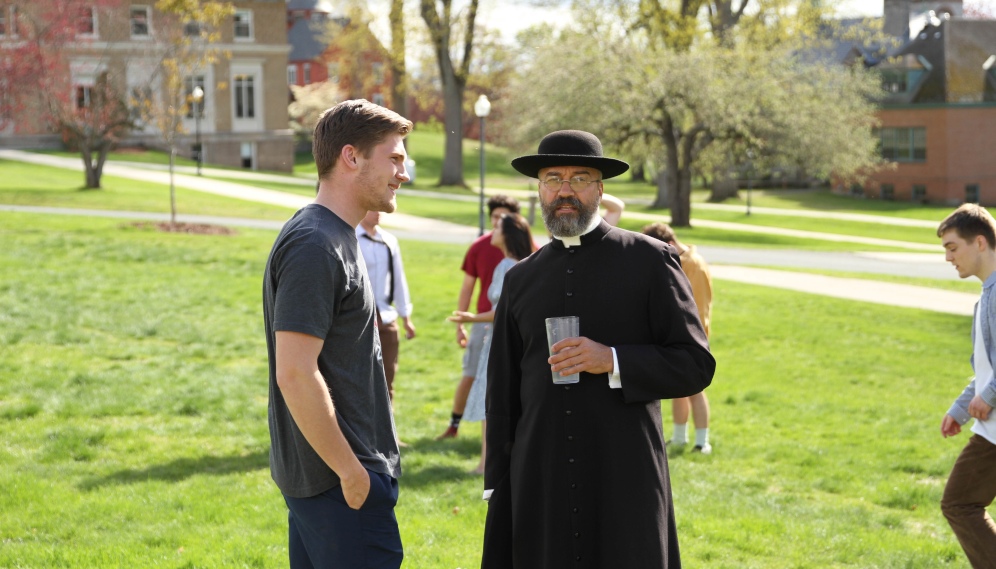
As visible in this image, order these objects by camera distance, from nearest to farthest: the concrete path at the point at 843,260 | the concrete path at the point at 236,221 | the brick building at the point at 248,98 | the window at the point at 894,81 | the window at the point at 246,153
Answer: the concrete path at the point at 843,260 < the concrete path at the point at 236,221 < the brick building at the point at 248,98 < the window at the point at 894,81 < the window at the point at 246,153

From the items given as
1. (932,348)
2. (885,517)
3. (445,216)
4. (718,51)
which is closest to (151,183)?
(445,216)

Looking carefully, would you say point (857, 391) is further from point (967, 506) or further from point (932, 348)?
point (967, 506)

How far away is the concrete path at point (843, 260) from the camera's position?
20.5 meters

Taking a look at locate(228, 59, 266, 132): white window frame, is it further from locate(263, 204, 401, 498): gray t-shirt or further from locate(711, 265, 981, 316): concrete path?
locate(263, 204, 401, 498): gray t-shirt

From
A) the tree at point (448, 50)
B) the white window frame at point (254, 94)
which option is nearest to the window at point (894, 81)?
the tree at point (448, 50)

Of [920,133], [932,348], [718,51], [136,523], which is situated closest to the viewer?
[136,523]

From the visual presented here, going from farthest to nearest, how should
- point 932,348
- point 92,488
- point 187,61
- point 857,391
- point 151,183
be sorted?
point 151,183, point 187,61, point 932,348, point 857,391, point 92,488

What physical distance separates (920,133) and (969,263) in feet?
163

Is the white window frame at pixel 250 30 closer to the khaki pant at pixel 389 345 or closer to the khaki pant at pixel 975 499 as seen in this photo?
the khaki pant at pixel 389 345

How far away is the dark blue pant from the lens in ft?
9.21

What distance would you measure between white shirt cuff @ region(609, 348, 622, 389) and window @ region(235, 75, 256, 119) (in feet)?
164

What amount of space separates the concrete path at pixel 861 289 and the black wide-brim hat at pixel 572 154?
13150 mm

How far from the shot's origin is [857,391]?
9867 mm

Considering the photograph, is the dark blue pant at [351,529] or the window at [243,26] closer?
the dark blue pant at [351,529]
